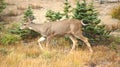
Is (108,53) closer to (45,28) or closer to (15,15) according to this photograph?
(45,28)

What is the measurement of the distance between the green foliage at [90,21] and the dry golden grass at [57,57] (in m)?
0.95

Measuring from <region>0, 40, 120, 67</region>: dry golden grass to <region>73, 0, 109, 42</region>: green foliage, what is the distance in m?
0.95

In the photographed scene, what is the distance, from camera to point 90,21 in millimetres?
19016

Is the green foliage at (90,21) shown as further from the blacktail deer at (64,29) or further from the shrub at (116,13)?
the shrub at (116,13)

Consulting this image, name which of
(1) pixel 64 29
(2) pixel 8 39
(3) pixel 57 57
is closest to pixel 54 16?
(1) pixel 64 29

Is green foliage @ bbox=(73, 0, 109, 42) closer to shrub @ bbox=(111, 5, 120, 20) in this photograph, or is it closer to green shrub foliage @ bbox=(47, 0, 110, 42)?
green shrub foliage @ bbox=(47, 0, 110, 42)

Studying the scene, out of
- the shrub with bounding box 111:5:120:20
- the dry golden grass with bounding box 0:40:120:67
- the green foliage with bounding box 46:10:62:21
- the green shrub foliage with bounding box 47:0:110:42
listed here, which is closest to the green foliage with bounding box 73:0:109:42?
the green shrub foliage with bounding box 47:0:110:42

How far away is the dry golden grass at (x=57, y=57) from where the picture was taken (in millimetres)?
14766

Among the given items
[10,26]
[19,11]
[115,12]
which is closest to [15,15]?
[19,11]

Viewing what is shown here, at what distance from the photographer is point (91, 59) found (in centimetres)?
1616

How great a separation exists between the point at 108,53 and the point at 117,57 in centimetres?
86

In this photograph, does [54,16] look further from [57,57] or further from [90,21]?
[57,57]

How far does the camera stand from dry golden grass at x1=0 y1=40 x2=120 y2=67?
14766 millimetres

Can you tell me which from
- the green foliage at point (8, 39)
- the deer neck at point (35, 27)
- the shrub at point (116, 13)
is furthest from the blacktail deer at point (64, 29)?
the shrub at point (116, 13)
